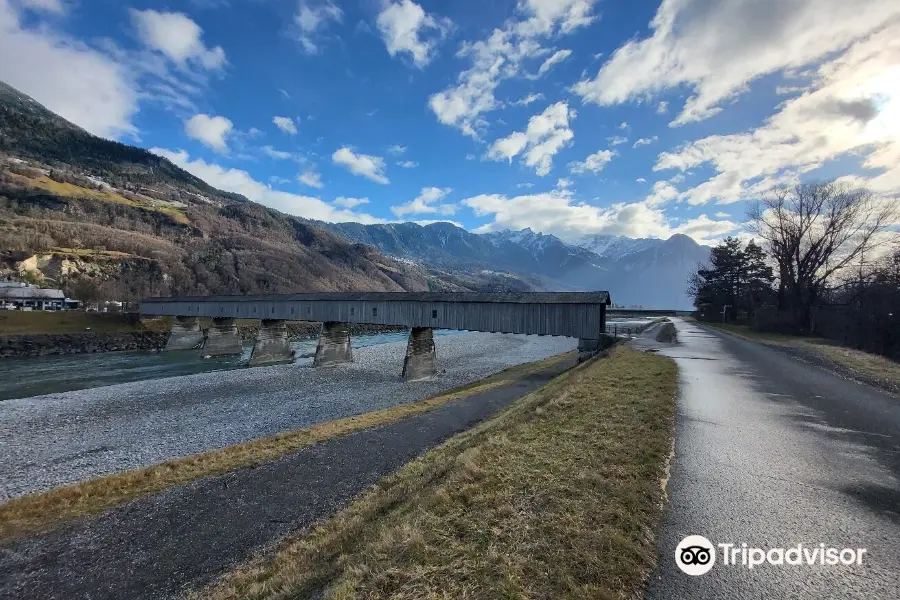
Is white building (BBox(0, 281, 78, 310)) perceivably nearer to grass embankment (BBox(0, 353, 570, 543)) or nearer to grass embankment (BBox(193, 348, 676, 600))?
grass embankment (BBox(0, 353, 570, 543))

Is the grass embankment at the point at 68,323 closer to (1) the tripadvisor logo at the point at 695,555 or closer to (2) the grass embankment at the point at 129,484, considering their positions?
(2) the grass embankment at the point at 129,484

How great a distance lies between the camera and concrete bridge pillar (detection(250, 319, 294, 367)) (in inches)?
1491

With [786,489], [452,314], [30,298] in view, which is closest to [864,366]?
[786,489]

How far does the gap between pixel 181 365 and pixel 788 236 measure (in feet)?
207

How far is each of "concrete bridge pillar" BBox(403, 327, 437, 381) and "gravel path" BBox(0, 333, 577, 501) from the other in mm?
942

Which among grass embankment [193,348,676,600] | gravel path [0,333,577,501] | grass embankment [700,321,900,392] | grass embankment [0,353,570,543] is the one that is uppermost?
grass embankment [700,321,900,392]

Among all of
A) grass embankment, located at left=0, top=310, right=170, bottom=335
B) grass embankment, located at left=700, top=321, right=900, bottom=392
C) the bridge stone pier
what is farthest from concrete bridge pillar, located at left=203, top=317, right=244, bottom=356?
grass embankment, located at left=700, top=321, right=900, bottom=392

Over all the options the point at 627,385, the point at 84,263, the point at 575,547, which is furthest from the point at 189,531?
the point at 84,263

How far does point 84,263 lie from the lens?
281 feet

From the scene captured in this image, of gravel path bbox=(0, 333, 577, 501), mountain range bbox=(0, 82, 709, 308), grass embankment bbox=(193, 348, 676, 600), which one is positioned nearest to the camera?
grass embankment bbox=(193, 348, 676, 600)

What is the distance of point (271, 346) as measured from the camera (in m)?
39.0

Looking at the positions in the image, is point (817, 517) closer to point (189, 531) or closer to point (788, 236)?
point (189, 531)

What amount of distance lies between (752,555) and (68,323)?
7047 cm

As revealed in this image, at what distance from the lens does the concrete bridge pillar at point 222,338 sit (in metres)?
44.2
